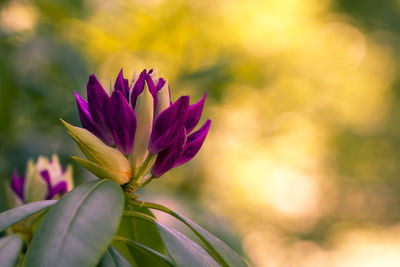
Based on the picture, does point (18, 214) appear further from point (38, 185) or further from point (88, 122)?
point (38, 185)

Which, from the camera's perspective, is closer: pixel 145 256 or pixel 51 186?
pixel 145 256

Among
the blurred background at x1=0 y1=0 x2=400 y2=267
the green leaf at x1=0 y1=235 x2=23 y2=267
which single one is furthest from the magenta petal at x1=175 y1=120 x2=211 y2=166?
the blurred background at x1=0 y1=0 x2=400 y2=267

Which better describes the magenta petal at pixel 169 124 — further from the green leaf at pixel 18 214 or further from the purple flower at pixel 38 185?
the purple flower at pixel 38 185

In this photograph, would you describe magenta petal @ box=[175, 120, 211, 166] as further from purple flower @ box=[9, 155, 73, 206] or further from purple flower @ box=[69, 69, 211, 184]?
purple flower @ box=[9, 155, 73, 206]

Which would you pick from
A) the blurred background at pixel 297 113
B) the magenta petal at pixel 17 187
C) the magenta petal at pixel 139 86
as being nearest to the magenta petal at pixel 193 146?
the magenta petal at pixel 139 86

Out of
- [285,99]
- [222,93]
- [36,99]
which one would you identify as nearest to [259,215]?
[285,99]

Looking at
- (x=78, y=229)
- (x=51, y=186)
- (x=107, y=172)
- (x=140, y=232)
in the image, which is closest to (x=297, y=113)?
(x=51, y=186)
